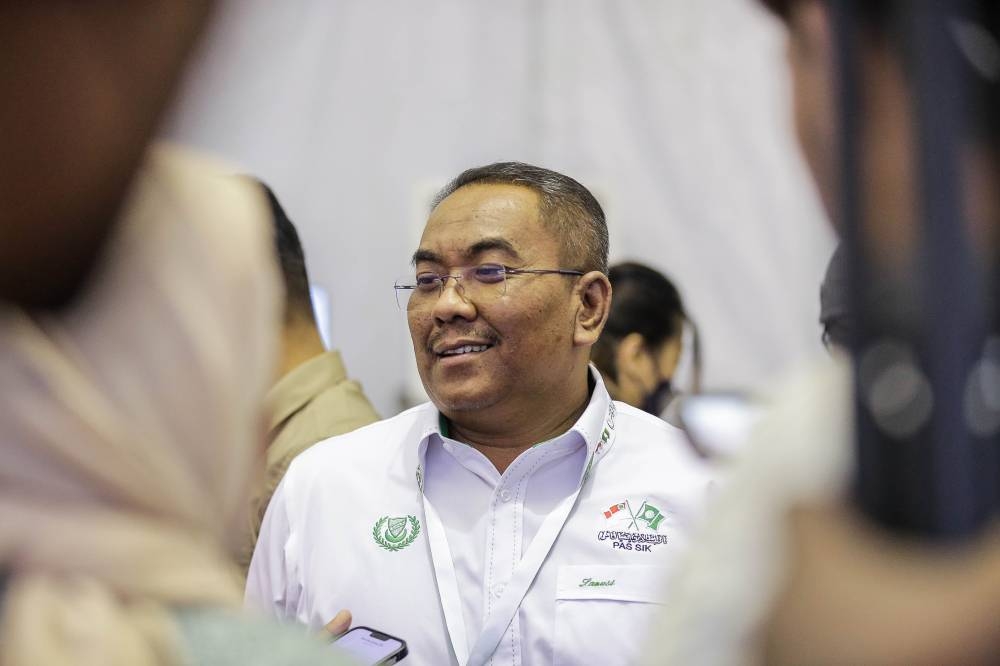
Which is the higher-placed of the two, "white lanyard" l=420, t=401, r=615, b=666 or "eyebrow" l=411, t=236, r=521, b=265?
"eyebrow" l=411, t=236, r=521, b=265

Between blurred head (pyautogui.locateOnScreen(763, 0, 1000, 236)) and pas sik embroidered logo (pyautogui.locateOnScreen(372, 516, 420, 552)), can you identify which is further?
pas sik embroidered logo (pyautogui.locateOnScreen(372, 516, 420, 552))

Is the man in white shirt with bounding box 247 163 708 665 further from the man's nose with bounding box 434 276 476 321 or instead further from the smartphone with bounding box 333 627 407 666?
the smartphone with bounding box 333 627 407 666

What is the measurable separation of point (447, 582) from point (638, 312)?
153 cm

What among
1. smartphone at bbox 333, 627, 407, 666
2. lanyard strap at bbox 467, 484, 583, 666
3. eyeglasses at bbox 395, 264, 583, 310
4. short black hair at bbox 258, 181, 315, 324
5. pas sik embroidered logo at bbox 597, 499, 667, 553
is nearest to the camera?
smartphone at bbox 333, 627, 407, 666

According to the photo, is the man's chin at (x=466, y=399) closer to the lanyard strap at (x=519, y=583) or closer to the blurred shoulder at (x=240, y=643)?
the lanyard strap at (x=519, y=583)

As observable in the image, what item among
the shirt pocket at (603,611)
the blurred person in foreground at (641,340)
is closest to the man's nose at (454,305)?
the shirt pocket at (603,611)

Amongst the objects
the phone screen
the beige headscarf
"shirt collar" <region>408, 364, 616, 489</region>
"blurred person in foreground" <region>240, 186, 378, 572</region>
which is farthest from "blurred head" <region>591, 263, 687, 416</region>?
the beige headscarf

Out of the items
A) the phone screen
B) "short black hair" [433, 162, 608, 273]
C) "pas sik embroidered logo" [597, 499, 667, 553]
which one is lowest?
"pas sik embroidered logo" [597, 499, 667, 553]

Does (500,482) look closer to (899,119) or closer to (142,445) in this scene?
(142,445)

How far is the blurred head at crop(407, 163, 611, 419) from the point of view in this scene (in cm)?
242

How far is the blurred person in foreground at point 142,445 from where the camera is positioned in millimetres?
607

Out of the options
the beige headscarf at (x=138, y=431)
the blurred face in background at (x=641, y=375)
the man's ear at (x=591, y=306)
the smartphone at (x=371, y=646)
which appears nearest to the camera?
the beige headscarf at (x=138, y=431)

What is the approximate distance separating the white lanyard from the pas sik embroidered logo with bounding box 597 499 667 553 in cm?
10

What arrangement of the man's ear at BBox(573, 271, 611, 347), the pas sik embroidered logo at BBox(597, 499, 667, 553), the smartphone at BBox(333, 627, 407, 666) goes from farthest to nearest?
the man's ear at BBox(573, 271, 611, 347)
the pas sik embroidered logo at BBox(597, 499, 667, 553)
the smartphone at BBox(333, 627, 407, 666)
